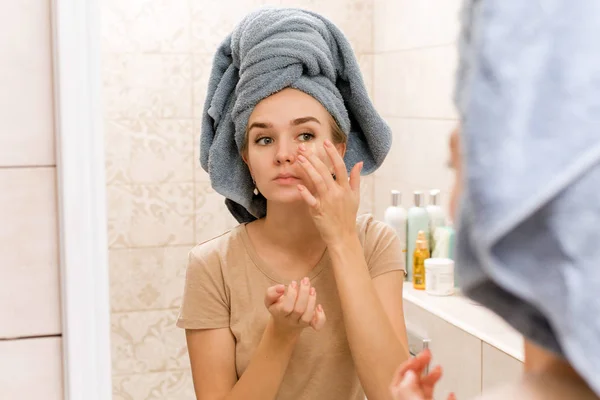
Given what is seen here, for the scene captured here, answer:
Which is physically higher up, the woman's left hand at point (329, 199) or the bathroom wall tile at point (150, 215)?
the woman's left hand at point (329, 199)

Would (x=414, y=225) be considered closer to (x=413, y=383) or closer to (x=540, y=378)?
(x=413, y=383)

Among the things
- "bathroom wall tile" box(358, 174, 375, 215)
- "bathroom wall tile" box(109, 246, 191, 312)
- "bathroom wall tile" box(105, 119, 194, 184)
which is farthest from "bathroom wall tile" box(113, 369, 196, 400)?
"bathroom wall tile" box(358, 174, 375, 215)

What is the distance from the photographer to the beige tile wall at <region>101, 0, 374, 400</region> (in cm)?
200

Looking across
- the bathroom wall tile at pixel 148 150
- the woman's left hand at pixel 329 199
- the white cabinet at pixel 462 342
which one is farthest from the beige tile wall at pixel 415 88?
the woman's left hand at pixel 329 199

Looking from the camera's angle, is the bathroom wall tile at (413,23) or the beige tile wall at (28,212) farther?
the bathroom wall tile at (413,23)

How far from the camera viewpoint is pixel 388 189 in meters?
2.10

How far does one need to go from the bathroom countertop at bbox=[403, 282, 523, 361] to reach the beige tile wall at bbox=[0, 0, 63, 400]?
770 mm

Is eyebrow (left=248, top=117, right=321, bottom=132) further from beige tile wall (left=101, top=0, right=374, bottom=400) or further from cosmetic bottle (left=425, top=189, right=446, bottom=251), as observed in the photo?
beige tile wall (left=101, top=0, right=374, bottom=400)

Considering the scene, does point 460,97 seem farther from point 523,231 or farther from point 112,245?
point 112,245

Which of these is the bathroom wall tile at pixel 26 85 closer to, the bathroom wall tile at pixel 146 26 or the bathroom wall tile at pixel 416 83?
the bathroom wall tile at pixel 416 83

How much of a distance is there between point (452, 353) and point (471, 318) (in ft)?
0.25

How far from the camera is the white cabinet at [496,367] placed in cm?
119

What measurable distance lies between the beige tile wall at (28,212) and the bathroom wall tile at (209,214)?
157cm

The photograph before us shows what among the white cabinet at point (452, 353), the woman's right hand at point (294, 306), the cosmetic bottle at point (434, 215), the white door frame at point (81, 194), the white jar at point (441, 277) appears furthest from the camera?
the cosmetic bottle at point (434, 215)
